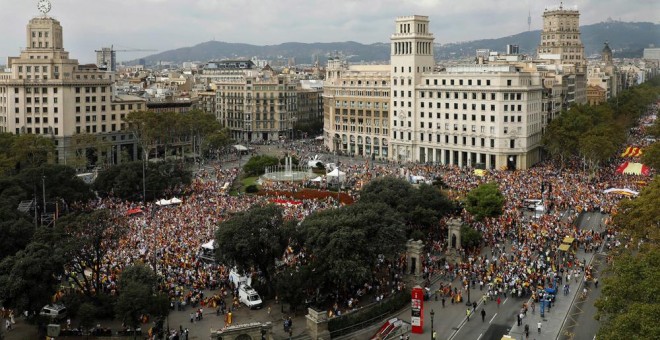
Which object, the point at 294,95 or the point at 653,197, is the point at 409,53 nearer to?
the point at 294,95

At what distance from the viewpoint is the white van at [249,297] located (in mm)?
49281

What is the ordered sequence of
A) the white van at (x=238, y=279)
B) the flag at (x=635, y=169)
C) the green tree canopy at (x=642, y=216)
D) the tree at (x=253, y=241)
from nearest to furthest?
the tree at (x=253, y=241), the white van at (x=238, y=279), the green tree canopy at (x=642, y=216), the flag at (x=635, y=169)

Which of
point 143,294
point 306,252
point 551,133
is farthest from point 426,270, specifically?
point 551,133

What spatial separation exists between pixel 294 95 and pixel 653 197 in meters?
125

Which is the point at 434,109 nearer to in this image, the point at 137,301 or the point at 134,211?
the point at 134,211

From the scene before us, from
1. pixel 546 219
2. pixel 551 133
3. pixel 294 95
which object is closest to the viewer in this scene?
pixel 546 219

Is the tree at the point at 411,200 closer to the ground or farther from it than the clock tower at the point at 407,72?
closer to the ground

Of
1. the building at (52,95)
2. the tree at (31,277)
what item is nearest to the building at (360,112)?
the building at (52,95)

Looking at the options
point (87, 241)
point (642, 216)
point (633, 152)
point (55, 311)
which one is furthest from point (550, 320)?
point (633, 152)

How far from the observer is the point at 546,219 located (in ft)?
236

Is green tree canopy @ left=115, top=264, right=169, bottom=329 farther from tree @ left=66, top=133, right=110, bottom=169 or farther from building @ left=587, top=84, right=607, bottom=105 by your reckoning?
building @ left=587, top=84, right=607, bottom=105

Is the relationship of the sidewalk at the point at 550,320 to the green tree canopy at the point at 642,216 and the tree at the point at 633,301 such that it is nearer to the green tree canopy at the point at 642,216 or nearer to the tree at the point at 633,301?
the green tree canopy at the point at 642,216

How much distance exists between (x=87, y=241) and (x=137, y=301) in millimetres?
6936

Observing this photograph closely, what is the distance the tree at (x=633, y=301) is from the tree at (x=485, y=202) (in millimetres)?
28619
